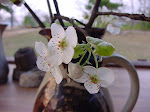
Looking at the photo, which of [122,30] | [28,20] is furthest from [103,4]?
[28,20]

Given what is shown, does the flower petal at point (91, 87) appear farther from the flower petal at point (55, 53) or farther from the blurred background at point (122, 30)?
the blurred background at point (122, 30)

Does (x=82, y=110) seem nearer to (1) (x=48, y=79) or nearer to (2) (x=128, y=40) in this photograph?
(1) (x=48, y=79)

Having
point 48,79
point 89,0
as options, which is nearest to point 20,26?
point 89,0

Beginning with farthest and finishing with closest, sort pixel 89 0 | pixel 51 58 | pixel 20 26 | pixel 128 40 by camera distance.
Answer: pixel 20 26 < pixel 128 40 < pixel 89 0 < pixel 51 58

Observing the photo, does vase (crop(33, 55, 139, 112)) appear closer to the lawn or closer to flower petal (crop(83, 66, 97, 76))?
flower petal (crop(83, 66, 97, 76))

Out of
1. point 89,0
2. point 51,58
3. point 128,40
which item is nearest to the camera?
point 51,58

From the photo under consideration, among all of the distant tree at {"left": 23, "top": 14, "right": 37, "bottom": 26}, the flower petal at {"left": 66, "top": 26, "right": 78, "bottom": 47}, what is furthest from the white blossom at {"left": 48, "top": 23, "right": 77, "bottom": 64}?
the distant tree at {"left": 23, "top": 14, "right": 37, "bottom": 26}

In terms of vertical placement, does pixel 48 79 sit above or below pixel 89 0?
below

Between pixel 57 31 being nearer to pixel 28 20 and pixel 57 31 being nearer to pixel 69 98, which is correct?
pixel 69 98
